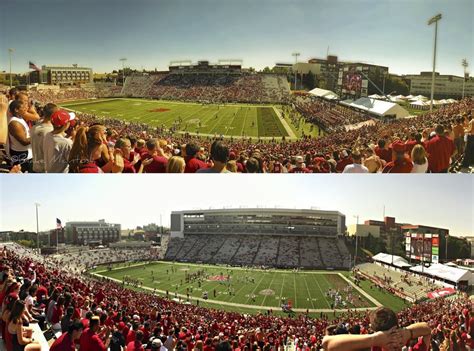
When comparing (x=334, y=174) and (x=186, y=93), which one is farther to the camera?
(x=186, y=93)

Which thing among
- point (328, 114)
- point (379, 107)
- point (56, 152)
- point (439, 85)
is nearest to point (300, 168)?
point (328, 114)

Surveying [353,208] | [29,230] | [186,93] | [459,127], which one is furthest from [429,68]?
[29,230]

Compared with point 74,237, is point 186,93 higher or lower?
higher

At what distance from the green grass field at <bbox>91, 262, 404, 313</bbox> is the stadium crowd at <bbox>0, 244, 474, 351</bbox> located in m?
0.11

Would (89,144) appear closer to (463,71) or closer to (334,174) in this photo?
(334,174)

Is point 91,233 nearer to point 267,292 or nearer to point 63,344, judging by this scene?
point 63,344

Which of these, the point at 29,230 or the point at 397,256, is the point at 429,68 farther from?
the point at 29,230

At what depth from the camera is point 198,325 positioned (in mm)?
4207

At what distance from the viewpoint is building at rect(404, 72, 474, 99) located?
467cm

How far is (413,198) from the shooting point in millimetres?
4328

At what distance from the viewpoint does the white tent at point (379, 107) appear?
183 inches

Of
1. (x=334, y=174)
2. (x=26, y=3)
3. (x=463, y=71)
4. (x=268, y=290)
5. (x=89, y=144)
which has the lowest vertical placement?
(x=268, y=290)

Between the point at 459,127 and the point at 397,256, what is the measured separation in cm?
161

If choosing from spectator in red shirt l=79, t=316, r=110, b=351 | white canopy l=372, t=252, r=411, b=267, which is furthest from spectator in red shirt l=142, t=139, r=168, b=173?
white canopy l=372, t=252, r=411, b=267
